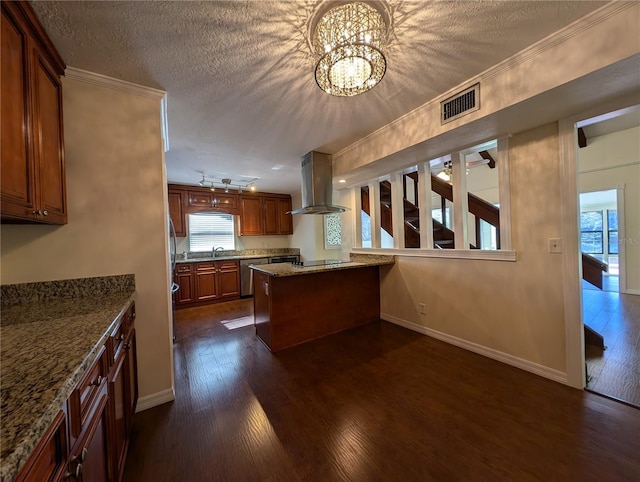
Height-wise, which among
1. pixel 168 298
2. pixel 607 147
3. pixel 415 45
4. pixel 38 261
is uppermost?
pixel 607 147

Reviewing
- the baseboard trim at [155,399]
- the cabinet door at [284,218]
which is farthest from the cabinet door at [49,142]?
the cabinet door at [284,218]

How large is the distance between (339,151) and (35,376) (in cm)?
333

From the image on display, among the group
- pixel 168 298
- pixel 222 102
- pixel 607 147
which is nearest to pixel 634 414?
pixel 168 298

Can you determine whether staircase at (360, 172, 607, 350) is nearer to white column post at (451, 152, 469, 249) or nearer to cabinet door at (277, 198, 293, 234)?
white column post at (451, 152, 469, 249)

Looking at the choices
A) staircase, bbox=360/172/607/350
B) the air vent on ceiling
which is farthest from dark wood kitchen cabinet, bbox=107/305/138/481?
staircase, bbox=360/172/607/350

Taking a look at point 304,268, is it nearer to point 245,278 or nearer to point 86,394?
point 86,394

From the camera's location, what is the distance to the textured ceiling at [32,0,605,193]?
131 cm

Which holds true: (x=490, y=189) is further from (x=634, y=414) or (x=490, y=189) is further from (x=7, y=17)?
(x=7, y=17)

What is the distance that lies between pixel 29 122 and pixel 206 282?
3943 mm

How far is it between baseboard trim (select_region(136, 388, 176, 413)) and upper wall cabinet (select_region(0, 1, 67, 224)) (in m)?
1.39

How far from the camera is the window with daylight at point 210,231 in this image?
17.5ft

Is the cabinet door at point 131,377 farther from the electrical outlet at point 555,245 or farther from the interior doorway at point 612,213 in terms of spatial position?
the interior doorway at point 612,213

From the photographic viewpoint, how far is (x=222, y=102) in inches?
83.4

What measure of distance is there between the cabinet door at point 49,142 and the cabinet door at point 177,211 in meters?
3.45
